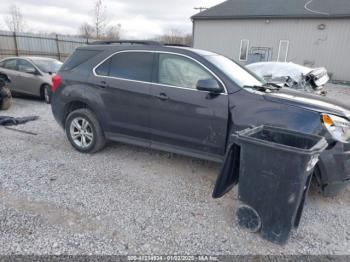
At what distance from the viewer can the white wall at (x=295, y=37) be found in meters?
16.8

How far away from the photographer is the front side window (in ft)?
12.1

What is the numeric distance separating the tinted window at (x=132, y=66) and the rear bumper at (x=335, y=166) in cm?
237

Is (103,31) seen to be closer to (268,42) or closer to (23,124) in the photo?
(268,42)

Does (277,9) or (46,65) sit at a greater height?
(277,9)

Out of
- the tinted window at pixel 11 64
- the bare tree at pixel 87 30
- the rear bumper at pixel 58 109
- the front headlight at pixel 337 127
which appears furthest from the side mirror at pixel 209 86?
the bare tree at pixel 87 30

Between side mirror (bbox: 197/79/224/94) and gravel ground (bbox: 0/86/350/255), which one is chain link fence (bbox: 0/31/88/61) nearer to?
gravel ground (bbox: 0/86/350/255)

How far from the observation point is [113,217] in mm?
2699

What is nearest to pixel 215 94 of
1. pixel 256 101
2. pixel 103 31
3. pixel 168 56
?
pixel 256 101

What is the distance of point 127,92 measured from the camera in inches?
147

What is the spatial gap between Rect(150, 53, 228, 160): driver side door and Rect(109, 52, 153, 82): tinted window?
0.48ft

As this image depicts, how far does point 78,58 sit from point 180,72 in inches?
71.8

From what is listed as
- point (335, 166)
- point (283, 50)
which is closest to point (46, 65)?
point (335, 166)

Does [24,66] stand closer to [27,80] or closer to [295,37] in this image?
[27,80]

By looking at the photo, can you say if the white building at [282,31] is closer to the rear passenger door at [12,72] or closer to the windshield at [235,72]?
the rear passenger door at [12,72]
